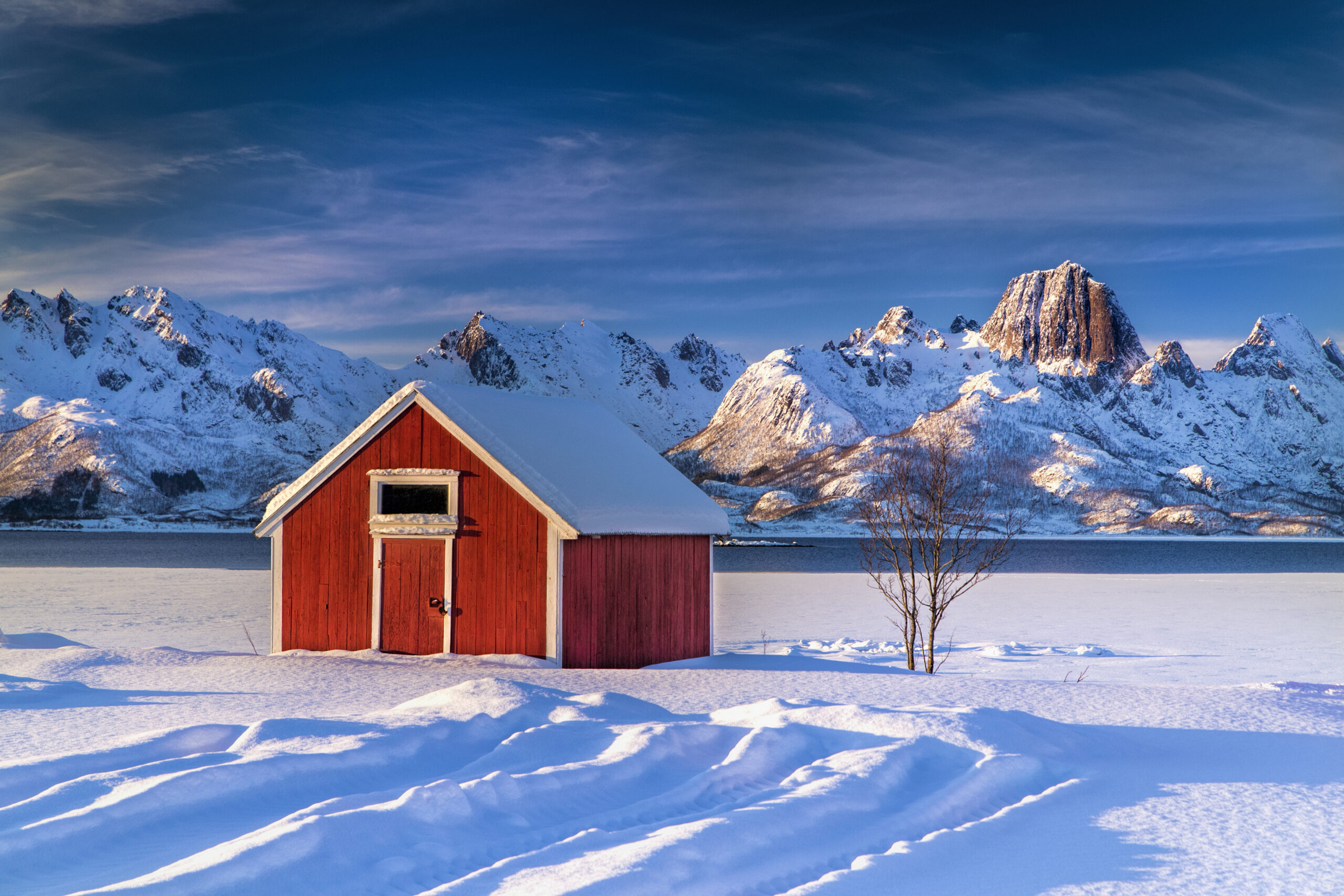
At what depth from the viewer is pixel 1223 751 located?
436 inches

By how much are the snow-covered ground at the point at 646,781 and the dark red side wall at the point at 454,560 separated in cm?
90

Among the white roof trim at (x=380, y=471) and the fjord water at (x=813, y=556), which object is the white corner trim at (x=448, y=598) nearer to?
the white roof trim at (x=380, y=471)

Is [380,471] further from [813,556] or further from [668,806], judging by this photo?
[813,556]

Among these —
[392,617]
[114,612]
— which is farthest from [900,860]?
[114,612]

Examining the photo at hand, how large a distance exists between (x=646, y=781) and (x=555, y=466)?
975 centimetres

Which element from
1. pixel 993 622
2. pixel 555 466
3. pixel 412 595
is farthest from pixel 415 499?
pixel 993 622

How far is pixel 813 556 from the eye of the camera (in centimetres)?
12688

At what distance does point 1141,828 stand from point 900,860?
7.58 ft

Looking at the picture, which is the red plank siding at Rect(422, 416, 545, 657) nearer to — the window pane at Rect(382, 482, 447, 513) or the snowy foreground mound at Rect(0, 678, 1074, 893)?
the window pane at Rect(382, 482, 447, 513)

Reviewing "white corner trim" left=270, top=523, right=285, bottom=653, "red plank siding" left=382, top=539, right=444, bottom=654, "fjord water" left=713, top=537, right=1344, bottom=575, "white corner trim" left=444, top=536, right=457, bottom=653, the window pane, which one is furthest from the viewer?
"fjord water" left=713, top=537, right=1344, bottom=575

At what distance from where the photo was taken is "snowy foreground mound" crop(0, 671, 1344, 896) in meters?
6.83

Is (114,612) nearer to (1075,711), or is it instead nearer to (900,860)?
(1075,711)

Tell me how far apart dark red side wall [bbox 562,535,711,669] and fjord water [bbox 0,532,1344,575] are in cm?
3901

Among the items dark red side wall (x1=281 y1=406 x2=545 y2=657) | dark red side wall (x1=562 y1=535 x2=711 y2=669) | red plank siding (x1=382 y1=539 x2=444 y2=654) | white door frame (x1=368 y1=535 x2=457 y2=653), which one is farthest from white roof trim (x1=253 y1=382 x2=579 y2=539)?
red plank siding (x1=382 y1=539 x2=444 y2=654)
